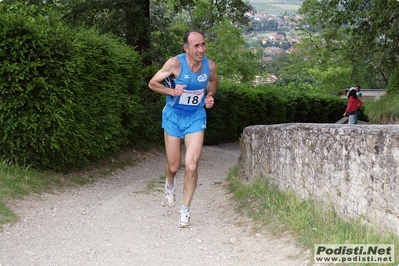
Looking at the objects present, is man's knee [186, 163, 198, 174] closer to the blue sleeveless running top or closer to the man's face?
the blue sleeveless running top

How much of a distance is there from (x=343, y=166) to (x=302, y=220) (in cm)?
74

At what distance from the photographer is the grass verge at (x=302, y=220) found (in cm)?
554

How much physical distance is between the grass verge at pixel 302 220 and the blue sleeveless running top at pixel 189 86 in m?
1.63

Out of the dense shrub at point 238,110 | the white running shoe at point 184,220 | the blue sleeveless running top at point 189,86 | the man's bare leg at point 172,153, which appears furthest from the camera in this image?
the dense shrub at point 238,110

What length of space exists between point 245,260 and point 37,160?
5565 mm

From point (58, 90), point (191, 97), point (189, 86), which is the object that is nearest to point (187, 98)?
point (191, 97)

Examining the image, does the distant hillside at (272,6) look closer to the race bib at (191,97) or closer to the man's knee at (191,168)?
the race bib at (191,97)

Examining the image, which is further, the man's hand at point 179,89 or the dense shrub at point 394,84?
the dense shrub at point 394,84

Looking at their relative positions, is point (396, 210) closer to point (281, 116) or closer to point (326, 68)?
point (281, 116)

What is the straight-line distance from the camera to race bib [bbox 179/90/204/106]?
7.23 meters

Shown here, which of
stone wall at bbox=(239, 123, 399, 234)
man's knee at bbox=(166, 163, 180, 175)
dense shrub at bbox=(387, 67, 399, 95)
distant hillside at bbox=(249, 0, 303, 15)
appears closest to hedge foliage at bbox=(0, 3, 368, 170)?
man's knee at bbox=(166, 163, 180, 175)

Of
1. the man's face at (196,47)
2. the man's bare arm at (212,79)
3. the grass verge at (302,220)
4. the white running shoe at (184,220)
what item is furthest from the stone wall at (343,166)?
the man's face at (196,47)

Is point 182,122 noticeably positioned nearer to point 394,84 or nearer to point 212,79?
point 212,79

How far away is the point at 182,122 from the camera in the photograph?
24.5 ft
